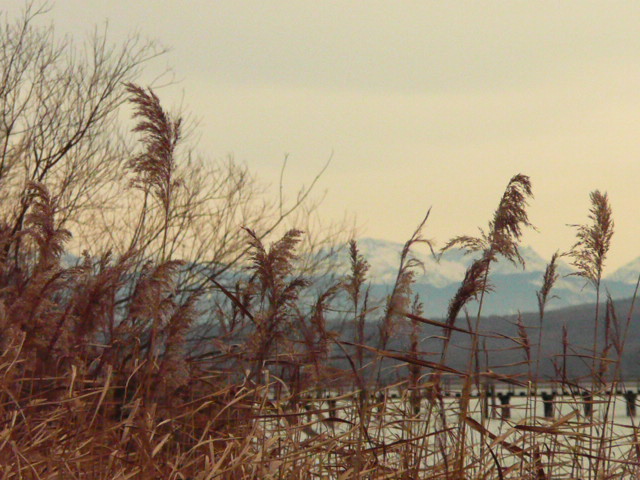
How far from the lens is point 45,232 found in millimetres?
4180

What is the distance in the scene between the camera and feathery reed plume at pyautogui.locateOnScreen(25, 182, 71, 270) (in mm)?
4152

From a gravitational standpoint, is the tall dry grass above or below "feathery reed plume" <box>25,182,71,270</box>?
below

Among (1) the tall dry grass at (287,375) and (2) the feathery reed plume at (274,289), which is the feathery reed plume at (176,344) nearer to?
(1) the tall dry grass at (287,375)

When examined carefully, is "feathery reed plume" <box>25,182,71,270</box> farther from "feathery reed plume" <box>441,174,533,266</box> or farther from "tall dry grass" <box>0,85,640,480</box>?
"feathery reed plume" <box>441,174,533,266</box>

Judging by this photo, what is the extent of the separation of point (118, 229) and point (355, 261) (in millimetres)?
11652

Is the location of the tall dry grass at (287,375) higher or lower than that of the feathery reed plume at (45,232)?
lower

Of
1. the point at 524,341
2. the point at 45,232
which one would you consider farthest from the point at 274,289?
the point at 45,232

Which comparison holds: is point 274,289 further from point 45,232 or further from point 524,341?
point 45,232

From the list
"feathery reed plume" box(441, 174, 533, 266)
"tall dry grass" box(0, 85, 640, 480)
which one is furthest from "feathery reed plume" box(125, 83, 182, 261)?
"feathery reed plume" box(441, 174, 533, 266)

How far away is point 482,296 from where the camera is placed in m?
3.24

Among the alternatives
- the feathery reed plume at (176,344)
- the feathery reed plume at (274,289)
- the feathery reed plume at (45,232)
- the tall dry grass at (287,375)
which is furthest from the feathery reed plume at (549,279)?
the feathery reed plume at (45,232)

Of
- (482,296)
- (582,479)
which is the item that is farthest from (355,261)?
(582,479)

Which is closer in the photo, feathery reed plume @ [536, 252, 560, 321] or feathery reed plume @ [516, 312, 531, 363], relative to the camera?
feathery reed plume @ [516, 312, 531, 363]

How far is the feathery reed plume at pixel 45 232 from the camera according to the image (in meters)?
4.15
